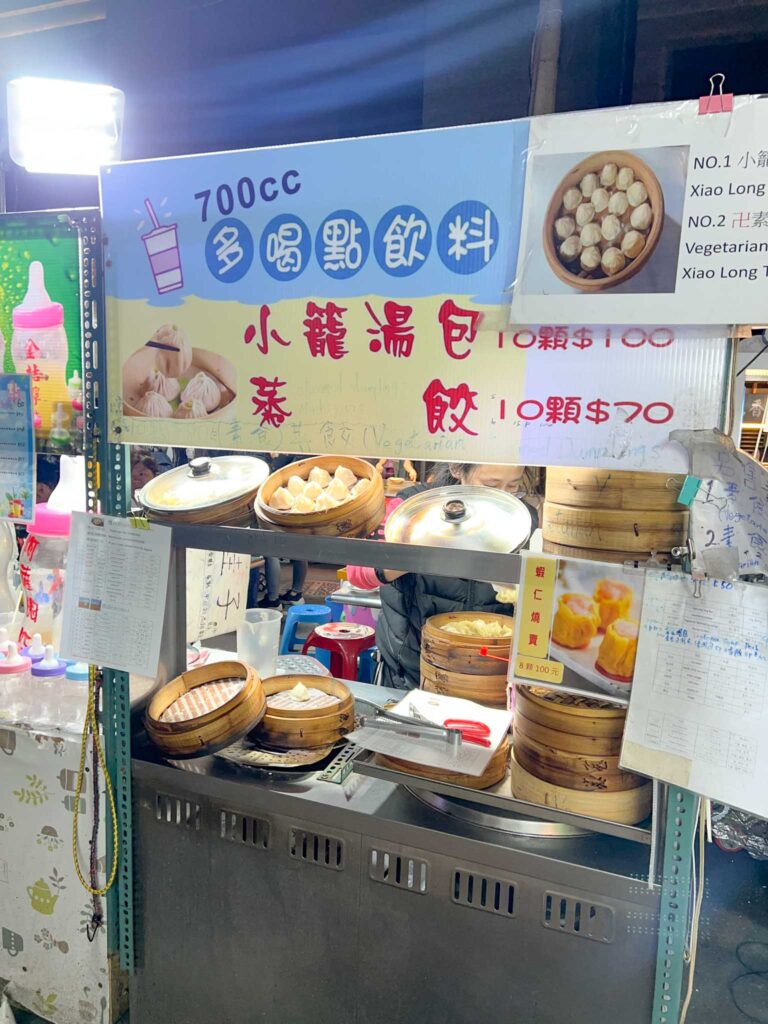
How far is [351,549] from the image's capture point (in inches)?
67.4

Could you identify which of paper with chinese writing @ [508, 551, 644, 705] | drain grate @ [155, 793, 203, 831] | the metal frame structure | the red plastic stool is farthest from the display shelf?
the red plastic stool

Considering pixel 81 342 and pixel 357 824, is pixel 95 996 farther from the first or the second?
pixel 81 342

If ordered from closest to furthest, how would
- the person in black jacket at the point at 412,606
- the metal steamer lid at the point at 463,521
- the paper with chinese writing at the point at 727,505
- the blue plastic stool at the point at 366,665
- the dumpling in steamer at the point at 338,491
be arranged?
1. the paper with chinese writing at the point at 727,505
2. the metal steamer lid at the point at 463,521
3. the dumpling in steamer at the point at 338,491
4. the person in black jacket at the point at 412,606
5. the blue plastic stool at the point at 366,665

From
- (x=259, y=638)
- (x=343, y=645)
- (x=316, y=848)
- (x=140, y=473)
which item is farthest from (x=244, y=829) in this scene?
(x=140, y=473)

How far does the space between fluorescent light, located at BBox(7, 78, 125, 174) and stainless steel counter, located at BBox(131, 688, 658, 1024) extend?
84.5 inches

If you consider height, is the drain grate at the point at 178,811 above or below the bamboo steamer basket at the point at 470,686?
below

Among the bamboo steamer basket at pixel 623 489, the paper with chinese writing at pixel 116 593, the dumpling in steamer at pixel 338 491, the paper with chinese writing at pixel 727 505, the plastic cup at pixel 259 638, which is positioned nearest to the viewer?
the paper with chinese writing at pixel 727 505

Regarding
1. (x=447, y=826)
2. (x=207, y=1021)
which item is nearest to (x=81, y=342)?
(x=447, y=826)

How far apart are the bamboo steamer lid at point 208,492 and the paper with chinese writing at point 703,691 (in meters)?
1.05

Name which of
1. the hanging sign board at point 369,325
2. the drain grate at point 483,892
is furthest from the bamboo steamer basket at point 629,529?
the drain grate at point 483,892

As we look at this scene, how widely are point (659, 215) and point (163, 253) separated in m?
1.20

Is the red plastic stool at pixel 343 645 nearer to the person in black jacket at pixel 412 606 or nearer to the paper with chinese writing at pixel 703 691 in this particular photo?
the person in black jacket at pixel 412 606

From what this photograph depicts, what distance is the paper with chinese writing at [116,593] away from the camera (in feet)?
6.51

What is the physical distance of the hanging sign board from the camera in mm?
1497
